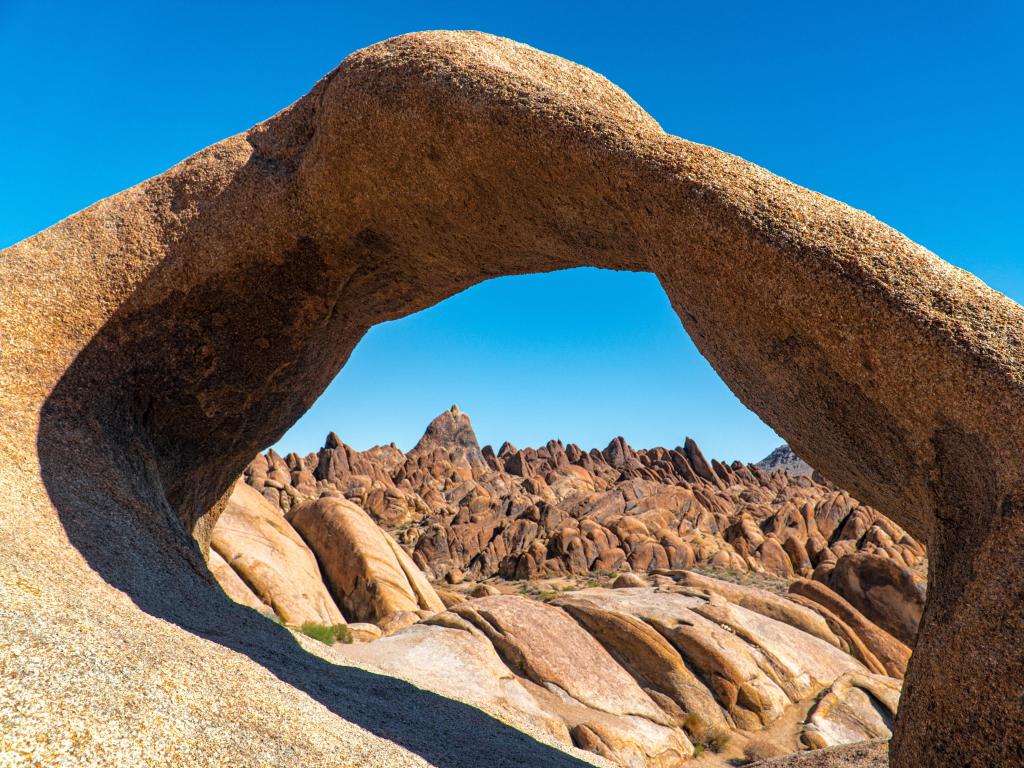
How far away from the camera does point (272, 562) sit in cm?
1755

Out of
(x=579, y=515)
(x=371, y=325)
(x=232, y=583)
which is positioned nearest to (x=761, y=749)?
(x=371, y=325)

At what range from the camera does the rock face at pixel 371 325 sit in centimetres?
489

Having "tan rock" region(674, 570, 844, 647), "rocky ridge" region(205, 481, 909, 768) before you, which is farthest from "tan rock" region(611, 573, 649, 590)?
"rocky ridge" region(205, 481, 909, 768)

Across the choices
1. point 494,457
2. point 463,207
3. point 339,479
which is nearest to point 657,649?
point 463,207

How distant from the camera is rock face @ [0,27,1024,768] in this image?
4.89 meters

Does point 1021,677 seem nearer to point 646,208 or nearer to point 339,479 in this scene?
point 646,208

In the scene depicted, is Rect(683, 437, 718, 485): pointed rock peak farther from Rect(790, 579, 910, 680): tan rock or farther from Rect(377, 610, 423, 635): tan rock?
Rect(377, 610, 423, 635): tan rock

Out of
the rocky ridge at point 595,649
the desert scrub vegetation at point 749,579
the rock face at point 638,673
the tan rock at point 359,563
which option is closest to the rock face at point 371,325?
the rocky ridge at point 595,649

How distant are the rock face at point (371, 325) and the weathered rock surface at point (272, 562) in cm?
492

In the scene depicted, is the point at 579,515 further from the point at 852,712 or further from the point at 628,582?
the point at 852,712

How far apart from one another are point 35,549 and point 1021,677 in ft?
25.0

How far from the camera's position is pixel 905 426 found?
18.9ft

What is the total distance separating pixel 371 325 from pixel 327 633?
20.2 ft

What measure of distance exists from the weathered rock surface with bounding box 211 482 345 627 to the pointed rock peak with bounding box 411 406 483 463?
7605 cm
